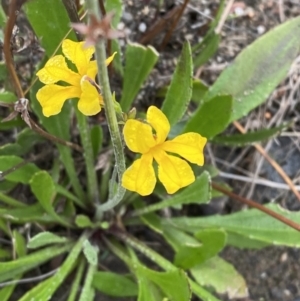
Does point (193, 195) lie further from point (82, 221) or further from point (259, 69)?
point (259, 69)

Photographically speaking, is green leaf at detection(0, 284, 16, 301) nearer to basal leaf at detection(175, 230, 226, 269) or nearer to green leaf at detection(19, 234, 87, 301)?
green leaf at detection(19, 234, 87, 301)

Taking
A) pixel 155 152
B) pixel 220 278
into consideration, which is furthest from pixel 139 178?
pixel 220 278

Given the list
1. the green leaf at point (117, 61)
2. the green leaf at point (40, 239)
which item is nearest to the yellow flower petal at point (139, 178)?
the green leaf at point (40, 239)

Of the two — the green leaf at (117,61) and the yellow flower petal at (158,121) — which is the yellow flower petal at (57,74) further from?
the green leaf at (117,61)

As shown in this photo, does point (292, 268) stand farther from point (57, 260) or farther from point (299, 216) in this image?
point (57, 260)

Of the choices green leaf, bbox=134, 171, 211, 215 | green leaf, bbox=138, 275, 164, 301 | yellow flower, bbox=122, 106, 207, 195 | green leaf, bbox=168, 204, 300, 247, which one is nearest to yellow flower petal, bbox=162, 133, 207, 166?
yellow flower, bbox=122, 106, 207, 195

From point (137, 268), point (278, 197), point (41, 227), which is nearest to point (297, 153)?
point (278, 197)
